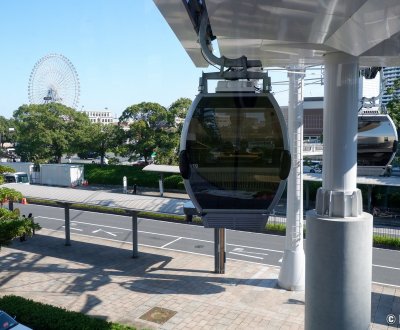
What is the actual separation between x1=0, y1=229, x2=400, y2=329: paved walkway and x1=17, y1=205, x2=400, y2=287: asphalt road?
1.37 meters

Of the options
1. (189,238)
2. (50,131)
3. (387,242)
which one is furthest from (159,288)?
(50,131)

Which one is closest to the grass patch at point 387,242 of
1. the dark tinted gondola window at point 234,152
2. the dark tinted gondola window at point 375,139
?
the dark tinted gondola window at point 375,139

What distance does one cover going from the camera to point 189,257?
1451 centimetres

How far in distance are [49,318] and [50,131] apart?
33.3 m

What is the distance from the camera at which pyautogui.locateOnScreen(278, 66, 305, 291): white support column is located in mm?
9977

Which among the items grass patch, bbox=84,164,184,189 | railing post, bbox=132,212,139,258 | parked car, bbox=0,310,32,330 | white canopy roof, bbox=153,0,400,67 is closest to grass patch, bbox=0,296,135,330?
parked car, bbox=0,310,32,330

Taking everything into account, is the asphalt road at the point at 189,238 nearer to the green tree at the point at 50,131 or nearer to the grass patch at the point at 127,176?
the grass patch at the point at 127,176

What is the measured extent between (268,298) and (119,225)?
1178 centimetres

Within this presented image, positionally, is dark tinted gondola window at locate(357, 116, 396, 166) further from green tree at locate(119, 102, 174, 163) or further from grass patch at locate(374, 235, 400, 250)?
green tree at locate(119, 102, 174, 163)

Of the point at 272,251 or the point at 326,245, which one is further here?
the point at 272,251

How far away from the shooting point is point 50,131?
3888 centimetres

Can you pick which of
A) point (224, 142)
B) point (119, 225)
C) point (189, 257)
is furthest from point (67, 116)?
point (224, 142)

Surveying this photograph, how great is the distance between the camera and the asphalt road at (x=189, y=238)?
47.2ft

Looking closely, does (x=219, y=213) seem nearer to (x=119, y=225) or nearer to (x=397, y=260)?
(x=397, y=260)
